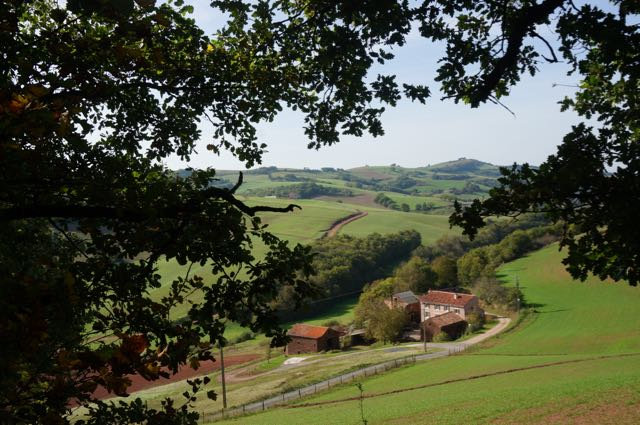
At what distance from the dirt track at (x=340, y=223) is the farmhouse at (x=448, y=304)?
105 feet

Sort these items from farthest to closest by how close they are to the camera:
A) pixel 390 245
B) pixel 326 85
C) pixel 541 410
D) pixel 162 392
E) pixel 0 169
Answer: pixel 390 245 < pixel 162 392 < pixel 541 410 < pixel 326 85 < pixel 0 169

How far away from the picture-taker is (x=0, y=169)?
3.60 meters

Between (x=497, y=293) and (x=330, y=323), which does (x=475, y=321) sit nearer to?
(x=497, y=293)

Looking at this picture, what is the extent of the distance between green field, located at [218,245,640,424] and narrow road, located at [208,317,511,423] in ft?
8.39

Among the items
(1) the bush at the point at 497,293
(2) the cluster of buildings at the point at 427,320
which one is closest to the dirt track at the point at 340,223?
(2) the cluster of buildings at the point at 427,320

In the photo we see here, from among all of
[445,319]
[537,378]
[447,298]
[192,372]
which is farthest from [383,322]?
[537,378]

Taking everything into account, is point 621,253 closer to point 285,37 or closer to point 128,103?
point 285,37

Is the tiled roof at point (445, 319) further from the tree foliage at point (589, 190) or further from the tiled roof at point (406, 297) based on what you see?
the tree foliage at point (589, 190)

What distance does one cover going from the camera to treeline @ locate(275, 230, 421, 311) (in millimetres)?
87375

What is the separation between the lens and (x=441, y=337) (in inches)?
2697

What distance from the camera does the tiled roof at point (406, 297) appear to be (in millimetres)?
80281

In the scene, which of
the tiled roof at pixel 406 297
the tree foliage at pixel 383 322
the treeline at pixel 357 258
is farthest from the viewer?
the treeline at pixel 357 258

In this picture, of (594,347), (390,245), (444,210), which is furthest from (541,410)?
(444,210)

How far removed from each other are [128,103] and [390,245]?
9902cm
